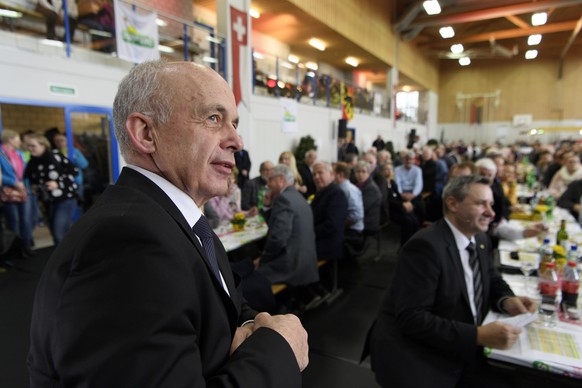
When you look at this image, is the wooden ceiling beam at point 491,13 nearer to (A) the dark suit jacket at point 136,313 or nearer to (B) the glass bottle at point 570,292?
(B) the glass bottle at point 570,292

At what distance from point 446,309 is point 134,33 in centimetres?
582

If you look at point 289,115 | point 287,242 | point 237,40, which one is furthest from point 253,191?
point 289,115

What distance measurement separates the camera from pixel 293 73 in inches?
410

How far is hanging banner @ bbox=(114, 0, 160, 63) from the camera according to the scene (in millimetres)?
5316

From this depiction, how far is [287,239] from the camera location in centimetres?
318

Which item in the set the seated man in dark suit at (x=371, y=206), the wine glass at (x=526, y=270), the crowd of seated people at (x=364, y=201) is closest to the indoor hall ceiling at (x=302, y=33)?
the crowd of seated people at (x=364, y=201)

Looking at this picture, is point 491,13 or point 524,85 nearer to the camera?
point 491,13

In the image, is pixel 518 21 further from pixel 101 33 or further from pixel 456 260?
pixel 456 260

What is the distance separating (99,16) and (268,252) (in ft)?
16.0

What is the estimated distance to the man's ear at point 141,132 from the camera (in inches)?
31.0

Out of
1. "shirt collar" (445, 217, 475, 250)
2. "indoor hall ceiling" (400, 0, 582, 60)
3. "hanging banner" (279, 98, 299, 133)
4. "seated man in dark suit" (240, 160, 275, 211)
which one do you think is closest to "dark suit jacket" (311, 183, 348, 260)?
"seated man in dark suit" (240, 160, 275, 211)

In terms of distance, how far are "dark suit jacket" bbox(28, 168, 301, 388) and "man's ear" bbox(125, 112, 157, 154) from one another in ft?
0.34

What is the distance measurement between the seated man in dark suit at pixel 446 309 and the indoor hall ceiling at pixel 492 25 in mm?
11983

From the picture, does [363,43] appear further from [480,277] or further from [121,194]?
[121,194]
